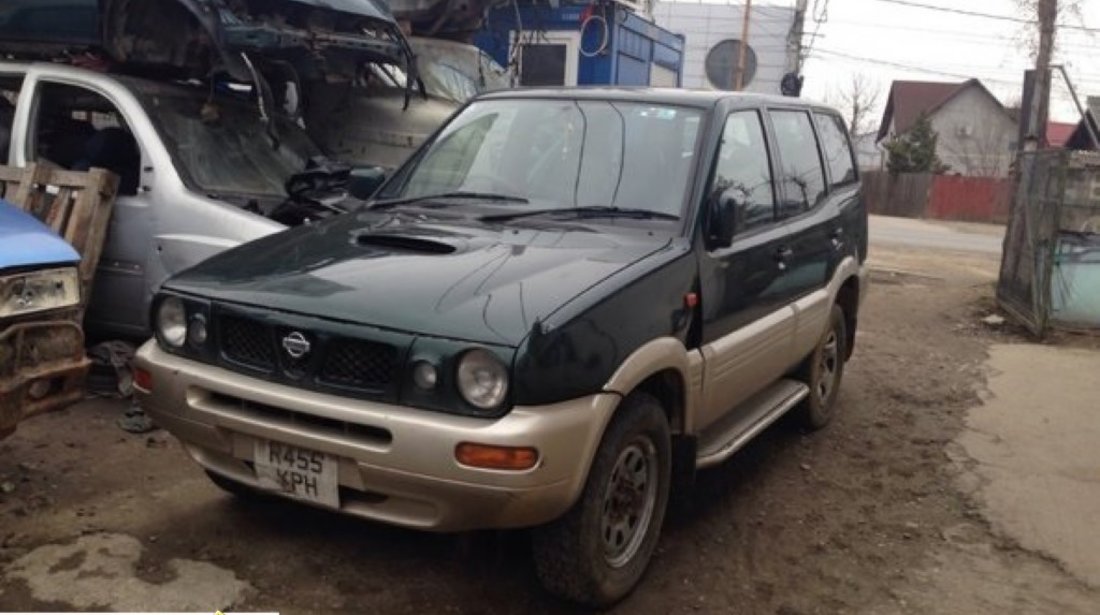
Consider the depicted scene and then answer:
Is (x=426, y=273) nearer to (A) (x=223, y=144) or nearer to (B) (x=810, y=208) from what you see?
(B) (x=810, y=208)

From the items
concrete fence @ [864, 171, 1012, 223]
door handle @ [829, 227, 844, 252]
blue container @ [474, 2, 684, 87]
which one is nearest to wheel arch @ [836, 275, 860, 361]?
door handle @ [829, 227, 844, 252]

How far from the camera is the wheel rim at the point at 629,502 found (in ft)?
11.1

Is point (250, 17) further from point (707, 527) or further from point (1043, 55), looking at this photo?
point (1043, 55)

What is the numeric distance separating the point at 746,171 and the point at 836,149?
174 centimetres

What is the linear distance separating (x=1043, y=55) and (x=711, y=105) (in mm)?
22893

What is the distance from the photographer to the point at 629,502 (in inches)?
138

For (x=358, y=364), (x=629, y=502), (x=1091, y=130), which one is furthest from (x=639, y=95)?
(x=1091, y=130)

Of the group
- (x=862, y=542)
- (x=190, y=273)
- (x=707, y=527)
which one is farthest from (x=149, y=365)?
(x=862, y=542)

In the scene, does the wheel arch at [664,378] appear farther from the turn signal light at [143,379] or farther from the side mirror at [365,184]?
the side mirror at [365,184]

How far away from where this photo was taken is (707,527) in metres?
4.30

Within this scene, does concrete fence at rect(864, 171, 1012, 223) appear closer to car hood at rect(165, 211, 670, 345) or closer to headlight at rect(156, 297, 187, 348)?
car hood at rect(165, 211, 670, 345)

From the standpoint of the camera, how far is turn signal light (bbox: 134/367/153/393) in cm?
344

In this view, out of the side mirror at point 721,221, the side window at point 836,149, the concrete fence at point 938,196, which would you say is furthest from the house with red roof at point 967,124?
the side mirror at point 721,221

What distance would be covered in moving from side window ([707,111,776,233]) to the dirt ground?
4.37ft
